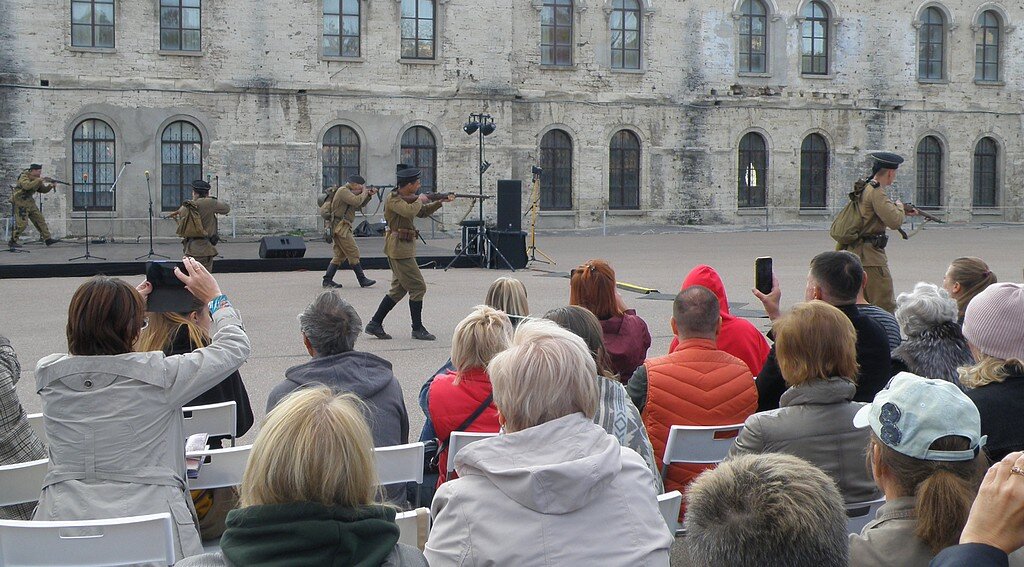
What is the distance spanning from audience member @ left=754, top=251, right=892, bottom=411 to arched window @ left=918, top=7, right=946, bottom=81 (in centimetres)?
3032

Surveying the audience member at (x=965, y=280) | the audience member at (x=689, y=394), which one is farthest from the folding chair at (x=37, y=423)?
the audience member at (x=965, y=280)

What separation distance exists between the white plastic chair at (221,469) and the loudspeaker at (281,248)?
15.4 meters

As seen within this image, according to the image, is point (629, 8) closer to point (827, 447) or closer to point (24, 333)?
point (24, 333)

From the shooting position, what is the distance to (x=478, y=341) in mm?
4605

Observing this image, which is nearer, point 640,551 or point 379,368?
point 640,551

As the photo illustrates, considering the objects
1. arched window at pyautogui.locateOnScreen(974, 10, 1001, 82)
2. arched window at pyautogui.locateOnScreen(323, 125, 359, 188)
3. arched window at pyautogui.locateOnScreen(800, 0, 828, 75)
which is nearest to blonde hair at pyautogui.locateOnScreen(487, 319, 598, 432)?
arched window at pyautogui.locateOnScreen(323, 125, 359, 188)

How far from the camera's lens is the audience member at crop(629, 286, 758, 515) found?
471 cm

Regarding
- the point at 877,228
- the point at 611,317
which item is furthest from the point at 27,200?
the point at 611,317

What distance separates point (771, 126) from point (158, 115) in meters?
16.5

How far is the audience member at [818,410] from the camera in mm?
3895

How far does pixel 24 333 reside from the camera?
468 inches

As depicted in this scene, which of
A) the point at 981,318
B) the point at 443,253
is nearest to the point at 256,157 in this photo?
the point at 443,253

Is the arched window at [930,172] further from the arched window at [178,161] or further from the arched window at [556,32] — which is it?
the arched window at [178,161]

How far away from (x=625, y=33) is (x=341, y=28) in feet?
25.5
